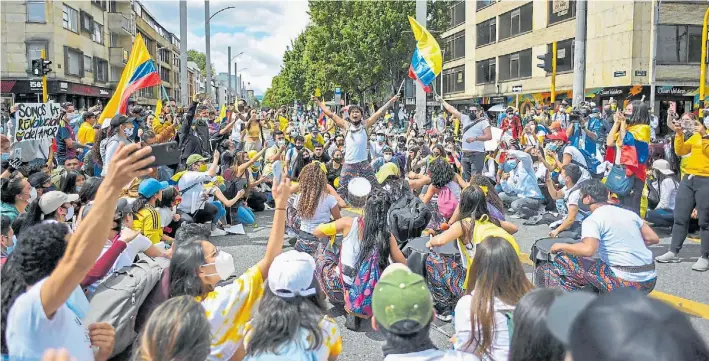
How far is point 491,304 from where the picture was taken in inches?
127

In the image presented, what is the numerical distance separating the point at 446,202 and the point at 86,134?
299 inches

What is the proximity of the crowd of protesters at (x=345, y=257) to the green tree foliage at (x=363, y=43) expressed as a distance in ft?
89.3

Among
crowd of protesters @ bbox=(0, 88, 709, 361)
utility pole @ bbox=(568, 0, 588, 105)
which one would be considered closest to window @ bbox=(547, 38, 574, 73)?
utility pole @ bbox=(568, 0, 588, 105)

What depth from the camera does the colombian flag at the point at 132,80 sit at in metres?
9.23

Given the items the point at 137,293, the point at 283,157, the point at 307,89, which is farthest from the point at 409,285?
the point at 307,89

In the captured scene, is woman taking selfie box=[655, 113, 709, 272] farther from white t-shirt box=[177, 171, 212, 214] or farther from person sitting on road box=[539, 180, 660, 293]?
white t-shirt box=[177, 171, 212, 214]

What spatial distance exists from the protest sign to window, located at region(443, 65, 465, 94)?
4305 centimetres

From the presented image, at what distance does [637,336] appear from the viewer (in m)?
1.08

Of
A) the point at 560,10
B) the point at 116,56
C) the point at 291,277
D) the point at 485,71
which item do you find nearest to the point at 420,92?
the point at 291,277

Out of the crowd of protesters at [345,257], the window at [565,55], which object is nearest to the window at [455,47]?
the window at [565,55]

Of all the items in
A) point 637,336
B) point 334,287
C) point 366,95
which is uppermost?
point 366,95

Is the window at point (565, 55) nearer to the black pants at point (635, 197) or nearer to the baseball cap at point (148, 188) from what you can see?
the black pants at point (635, 197)

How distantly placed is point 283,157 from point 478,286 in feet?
32.1

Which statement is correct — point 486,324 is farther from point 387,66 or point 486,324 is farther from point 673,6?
point 387,66
